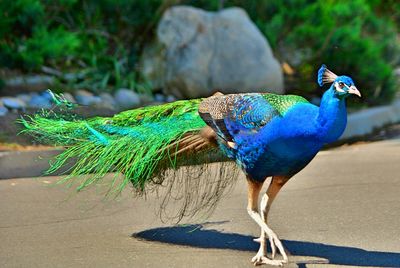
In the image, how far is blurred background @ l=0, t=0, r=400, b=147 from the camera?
32.1ft

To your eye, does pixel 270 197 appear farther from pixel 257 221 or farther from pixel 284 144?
pixel 284 144

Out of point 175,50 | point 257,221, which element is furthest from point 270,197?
point 175,50

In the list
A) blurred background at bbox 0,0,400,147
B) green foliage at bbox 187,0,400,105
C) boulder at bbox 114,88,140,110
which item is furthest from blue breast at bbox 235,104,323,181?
green foliage at bbox 187,0,400,105

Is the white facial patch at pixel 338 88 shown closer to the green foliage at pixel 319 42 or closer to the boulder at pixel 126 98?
the boulder at pixel 126 98

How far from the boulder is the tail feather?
4.65 meters

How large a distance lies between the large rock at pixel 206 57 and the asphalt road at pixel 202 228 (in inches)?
146

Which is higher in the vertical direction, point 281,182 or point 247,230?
point 281,182

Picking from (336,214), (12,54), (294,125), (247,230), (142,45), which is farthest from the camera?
(142,45)

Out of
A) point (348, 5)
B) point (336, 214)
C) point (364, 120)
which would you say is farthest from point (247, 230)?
point (348, 5)

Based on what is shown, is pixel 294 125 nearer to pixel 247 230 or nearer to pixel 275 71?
pixel 247 230

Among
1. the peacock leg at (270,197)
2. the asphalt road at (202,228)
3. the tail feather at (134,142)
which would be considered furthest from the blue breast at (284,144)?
the asphalt road at (202,228)

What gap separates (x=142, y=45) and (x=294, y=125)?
23.3 ft

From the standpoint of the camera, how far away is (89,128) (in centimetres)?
548

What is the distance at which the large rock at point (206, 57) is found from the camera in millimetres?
11094
